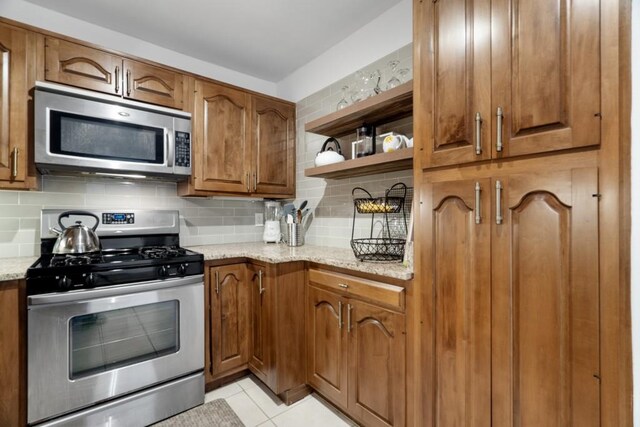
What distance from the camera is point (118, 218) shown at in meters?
2.17

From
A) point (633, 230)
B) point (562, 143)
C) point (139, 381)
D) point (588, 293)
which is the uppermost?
point (562, 143)

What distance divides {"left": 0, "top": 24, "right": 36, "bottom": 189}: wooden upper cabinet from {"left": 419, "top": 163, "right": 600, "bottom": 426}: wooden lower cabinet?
7.03ft

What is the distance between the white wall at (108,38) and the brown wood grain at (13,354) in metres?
1.72

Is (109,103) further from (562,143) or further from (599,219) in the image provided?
(599,219)

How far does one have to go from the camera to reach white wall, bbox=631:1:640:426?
2.78 feet

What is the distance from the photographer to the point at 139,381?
5.69ft

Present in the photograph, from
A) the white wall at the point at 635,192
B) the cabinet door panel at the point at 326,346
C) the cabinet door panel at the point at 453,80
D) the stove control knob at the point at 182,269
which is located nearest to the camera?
the white wall at the point at 635,192

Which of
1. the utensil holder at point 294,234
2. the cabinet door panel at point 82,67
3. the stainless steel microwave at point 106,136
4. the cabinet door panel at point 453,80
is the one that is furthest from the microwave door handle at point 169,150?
the cabinet door panel at point 453,80

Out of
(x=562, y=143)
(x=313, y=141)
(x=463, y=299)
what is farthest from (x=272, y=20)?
Result: (x=463, y=299)

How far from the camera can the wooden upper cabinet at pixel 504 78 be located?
0.91 meters

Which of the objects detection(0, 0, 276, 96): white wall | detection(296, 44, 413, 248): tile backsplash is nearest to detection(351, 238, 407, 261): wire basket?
detection(296, 44, 413, 248): tile backsplash

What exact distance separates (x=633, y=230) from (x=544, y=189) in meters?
0.24

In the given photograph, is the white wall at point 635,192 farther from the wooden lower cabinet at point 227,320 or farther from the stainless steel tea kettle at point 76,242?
the stainless steel tea kettle at point 76,242

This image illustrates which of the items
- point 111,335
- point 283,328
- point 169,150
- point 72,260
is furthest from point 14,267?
point 283,328
